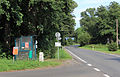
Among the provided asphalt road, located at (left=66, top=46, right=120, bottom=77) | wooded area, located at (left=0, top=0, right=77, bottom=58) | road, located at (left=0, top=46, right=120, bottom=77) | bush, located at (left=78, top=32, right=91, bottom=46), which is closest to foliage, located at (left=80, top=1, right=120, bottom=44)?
bush, located at (left=78, top=32, right=91, bottom=46)

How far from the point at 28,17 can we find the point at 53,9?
3249 mm

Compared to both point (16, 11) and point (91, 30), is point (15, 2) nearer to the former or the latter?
point (16, 11)

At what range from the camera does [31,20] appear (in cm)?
1820

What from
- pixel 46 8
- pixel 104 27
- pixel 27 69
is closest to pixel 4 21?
pixel 46 8

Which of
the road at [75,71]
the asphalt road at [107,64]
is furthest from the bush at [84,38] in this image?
the road at [75,71]

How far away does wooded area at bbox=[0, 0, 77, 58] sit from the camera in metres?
15.4

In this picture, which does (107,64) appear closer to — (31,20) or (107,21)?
(31,20)

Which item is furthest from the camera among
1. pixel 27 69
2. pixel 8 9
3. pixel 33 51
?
pixel 33 51

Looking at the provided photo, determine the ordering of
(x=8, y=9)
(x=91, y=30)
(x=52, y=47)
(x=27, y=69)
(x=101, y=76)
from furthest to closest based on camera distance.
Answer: (x=91, y=30) < (x=52, y=47) < (x=8, y=9) < (x=27, y=69) < (x=101, y=76)

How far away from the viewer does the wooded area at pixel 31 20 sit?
50.5 feet

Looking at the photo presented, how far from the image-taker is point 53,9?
16.2m

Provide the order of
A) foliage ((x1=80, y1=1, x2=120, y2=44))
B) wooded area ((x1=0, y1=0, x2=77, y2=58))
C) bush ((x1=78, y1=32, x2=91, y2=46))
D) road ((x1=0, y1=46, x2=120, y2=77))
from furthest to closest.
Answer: bush ((x1=78, y1=32, x2=91, y2=46))
foliage ((x1=80, y1=1, x2=120, y2=44))
wooded area ((x1=0, y1=0, x2=77, y2=58))
road ((x1=0, y1=46, x2=120, y2=77))

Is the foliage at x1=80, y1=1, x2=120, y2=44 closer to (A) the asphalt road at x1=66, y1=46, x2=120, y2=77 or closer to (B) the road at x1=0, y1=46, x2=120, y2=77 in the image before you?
(A) the asphalt road at x1=66, y1=46, x2=120, y2=77

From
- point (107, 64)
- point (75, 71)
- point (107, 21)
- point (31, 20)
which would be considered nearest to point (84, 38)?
point (107, 21)
